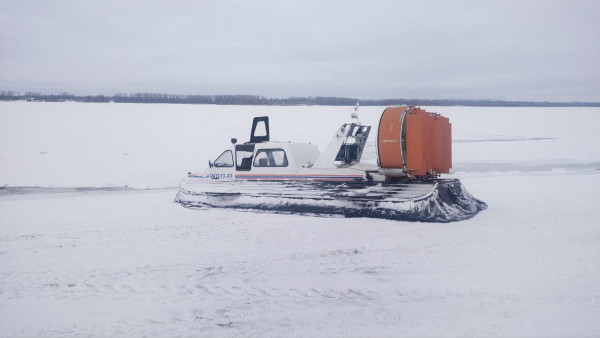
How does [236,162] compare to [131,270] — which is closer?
[131,270]

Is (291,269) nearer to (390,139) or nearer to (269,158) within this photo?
(390,139)

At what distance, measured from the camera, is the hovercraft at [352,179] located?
8.10m

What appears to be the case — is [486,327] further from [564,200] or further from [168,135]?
[168,135]

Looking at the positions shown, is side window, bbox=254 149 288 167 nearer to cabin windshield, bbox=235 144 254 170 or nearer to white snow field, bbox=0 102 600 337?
cabin windshield, bbox=235 144 254 170

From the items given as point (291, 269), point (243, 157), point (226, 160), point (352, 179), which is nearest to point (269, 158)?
point (243, 157)

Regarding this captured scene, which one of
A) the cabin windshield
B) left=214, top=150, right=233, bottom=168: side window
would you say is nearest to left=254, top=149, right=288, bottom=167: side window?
the cabin windshield

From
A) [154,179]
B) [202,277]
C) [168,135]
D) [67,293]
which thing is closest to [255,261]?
[202,277]

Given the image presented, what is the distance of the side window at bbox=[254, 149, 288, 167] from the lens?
9.57 meters

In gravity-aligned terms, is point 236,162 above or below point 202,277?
above

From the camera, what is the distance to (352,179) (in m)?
8.75

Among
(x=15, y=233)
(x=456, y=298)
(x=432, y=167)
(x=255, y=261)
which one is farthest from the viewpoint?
(x=432, y=167)

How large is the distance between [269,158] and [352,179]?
186 cm

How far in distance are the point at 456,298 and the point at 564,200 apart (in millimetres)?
6610

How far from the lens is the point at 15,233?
289 inches
